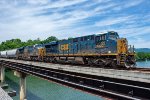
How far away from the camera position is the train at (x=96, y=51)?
64.6 ft

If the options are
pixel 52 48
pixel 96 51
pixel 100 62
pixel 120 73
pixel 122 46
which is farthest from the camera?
pixel 52 48

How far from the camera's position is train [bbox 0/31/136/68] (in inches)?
775

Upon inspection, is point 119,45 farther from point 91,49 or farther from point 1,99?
point 1,99

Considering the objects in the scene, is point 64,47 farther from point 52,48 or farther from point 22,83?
point 22,83

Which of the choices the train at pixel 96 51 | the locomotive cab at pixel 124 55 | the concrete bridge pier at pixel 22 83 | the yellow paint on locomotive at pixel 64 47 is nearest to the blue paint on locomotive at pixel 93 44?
the train at pixel 96 51

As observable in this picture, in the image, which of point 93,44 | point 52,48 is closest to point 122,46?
point 93,44

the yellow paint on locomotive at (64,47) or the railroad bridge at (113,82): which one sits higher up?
the yellow paint on locomotive at (64,47)

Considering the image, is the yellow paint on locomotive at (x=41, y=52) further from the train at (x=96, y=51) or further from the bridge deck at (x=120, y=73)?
the bridge deck at (x=120, y=73)

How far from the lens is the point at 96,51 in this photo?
78.0ft

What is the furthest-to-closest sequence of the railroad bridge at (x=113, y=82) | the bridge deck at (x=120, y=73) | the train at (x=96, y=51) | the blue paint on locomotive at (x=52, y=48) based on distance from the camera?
the blue paint on locomotive at (x=52, y=48), the train at (x=96, y=51), the bridge deck at (x=120, y=73), the railroad bridge at (x=113, y=82)

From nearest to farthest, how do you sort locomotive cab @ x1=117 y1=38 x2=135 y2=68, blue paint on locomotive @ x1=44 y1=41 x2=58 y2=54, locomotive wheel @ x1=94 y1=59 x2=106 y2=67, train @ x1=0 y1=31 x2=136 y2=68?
locomotive cab @ x1=117 y1=38 x2=135 y2=68, train @ x1=0 y1=31 x2=136 y2=68, locomotive wheel @ x1=94 y1=59 x2=106 y2=67, blue paint on locomotive @ x1=44 y1=41 x2=58 y2=54

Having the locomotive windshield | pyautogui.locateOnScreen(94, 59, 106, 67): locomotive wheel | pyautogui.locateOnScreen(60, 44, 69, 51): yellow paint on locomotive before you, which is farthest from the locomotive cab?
pyautogui.locateOnScreen(60, 44, 69, 51): yellow paint on locomotive

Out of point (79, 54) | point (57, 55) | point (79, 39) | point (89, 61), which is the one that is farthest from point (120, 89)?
point (57, 55)

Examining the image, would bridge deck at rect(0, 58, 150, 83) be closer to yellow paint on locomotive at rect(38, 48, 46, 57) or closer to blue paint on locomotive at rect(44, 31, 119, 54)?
blue paint on locomotive at rect(44, 31, 119, 54)
